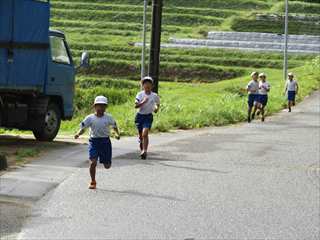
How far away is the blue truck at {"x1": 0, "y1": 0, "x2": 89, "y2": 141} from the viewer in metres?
17.7

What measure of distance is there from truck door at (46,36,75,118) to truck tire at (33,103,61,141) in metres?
0.36

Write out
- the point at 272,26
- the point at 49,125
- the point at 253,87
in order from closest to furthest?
the point at 49,125, the point at 253,87, the point at 272,26

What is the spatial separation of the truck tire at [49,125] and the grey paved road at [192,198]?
2463 mm

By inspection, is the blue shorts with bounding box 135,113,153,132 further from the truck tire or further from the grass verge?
the grass verge

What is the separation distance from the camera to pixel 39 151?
17172 mm

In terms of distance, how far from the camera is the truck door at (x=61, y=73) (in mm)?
19141

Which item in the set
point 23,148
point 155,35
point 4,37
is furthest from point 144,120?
point 155,35

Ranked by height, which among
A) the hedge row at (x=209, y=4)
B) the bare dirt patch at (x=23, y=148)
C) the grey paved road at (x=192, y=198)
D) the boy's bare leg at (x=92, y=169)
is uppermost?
the hedge row at (x=209, y=4)

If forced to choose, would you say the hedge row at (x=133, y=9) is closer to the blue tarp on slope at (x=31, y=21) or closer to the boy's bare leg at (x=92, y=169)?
the blue tarp on slope at (x=31, y=21)

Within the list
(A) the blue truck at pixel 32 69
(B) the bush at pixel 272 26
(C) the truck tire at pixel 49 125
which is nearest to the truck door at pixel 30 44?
(A) the blue truck at pixel 32 69

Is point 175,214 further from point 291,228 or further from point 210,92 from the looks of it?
point 210,92

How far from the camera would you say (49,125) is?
63.2ft

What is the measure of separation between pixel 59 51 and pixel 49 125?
5.82 feet

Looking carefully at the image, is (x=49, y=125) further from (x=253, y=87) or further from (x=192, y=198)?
(x=253, y=87)
